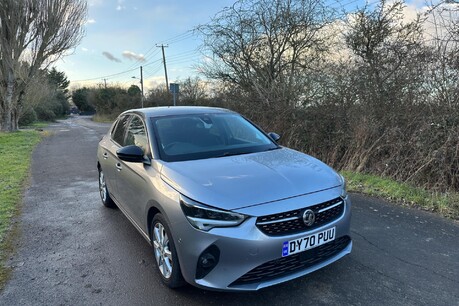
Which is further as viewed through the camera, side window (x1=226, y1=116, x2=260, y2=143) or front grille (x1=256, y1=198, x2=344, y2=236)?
side window (x1=226, y1=116, x2=260, y2=143)

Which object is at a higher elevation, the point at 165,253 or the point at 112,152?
the point at 112,152

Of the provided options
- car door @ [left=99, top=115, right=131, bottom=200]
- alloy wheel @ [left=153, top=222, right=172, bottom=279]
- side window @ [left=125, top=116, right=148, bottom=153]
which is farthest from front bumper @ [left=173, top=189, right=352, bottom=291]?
car door @ [left=99, top=115, right=131, bottom=200]

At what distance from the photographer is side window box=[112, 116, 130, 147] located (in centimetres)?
473

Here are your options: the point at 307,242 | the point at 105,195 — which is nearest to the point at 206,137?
the point at 307,242

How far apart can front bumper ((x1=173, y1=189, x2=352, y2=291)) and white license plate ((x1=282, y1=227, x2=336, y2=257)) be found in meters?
0.04

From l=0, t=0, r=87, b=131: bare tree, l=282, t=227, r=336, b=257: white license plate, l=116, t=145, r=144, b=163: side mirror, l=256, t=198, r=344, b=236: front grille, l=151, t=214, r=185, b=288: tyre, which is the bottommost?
l=151, t=214, r=185, b=288: tyre

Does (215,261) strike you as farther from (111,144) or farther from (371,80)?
(371,80)

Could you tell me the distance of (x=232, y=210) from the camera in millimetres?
2561

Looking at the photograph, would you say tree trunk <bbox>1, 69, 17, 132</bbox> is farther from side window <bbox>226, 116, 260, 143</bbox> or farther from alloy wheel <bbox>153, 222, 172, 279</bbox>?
alloy wheel <bbox>153, 222, 172, 279</bbox>

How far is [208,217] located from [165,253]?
2.49 ft

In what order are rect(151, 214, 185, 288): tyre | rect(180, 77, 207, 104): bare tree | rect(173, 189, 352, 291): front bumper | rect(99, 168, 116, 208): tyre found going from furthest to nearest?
rect(180, 77, 207, 104): bare tree → rect(99, 168, 116, 208): tyre → rect(151, 214, 185, 288): tyre → rect(173, 189, 352, 291): front bumper

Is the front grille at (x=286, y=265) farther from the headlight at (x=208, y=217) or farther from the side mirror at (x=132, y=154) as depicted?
the side mirror at (x=132, y=154)

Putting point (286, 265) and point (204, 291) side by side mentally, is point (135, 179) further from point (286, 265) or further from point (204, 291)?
point (286, 265)

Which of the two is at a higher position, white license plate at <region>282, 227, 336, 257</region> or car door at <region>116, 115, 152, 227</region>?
car door at <region>116, 115, 152, 227</region>
